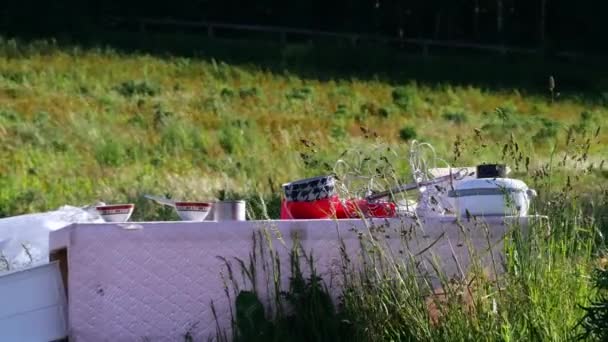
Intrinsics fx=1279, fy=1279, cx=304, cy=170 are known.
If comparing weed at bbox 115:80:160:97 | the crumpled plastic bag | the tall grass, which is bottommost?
the tall grass

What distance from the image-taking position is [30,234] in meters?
6.36

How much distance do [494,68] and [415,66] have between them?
8.01ft

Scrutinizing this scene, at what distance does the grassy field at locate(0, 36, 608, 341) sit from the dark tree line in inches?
382

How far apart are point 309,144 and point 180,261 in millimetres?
1151

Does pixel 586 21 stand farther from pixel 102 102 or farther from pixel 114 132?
pixel 114 132

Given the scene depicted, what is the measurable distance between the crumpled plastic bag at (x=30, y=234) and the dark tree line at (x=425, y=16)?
35.0 m

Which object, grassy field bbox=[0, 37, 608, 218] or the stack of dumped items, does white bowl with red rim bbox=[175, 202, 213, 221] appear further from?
grassy field bbox=[0, 37, 608, 218]

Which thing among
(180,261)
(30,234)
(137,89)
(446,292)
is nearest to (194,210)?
(180,261)

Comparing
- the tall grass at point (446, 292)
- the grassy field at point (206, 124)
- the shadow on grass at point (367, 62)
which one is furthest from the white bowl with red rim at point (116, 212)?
the shadow on grass at point (367, 62)

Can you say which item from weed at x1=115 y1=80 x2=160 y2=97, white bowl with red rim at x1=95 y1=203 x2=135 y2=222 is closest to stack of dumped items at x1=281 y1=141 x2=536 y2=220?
white bowl with red rim at x1=95 y1=203 x2=135 y2=222

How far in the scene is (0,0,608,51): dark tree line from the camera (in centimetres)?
4294

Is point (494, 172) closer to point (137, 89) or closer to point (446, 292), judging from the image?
point (446, 292)

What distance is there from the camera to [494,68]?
3612 cm

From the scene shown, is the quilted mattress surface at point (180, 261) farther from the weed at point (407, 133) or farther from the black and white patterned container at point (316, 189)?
the weed at point (407, 133)
